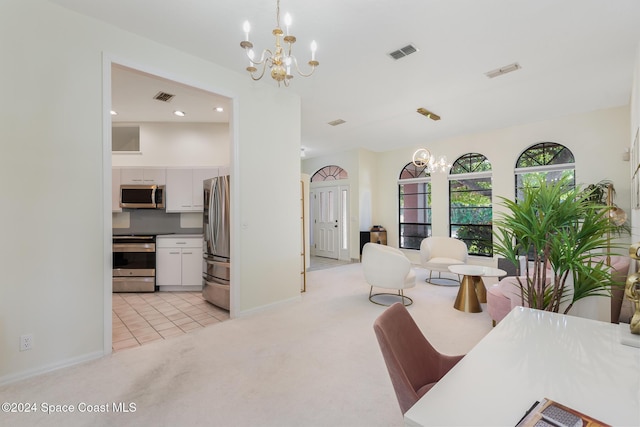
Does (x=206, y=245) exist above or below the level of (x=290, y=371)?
above

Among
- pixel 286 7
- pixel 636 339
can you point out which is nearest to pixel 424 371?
pixel 636 339

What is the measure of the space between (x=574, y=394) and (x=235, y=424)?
168 cm

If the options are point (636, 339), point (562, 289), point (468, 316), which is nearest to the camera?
point (636, 339)

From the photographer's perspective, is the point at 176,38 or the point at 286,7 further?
the point at 176,38

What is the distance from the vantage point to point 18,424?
174 cm

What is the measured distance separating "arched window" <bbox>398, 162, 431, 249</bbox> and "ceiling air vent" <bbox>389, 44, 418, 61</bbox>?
169 inches

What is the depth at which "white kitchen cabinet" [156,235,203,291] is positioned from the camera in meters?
4.60

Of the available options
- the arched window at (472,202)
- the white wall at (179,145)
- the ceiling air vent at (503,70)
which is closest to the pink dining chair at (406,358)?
the ceiling air vent at (503,70)

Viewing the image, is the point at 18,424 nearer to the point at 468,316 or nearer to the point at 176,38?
the point at 176,38

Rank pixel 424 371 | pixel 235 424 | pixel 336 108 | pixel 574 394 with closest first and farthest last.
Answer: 1. pixel 574 394
2. pixel 424 371
3. pixel 235 424
4. pixel 336 108

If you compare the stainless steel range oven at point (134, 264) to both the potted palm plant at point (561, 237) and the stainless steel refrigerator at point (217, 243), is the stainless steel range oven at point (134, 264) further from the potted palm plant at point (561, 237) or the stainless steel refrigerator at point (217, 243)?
the potted palm plant at point (561, 237)

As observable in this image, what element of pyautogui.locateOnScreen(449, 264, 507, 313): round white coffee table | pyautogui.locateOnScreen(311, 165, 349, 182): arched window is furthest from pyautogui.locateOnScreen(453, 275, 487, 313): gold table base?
pyautogui.locateOnScreen(311, 165, 349, 182): arched window

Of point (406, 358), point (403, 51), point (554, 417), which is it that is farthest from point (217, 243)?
point (554, 417)

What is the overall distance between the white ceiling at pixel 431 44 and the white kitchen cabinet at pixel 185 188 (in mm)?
2075
